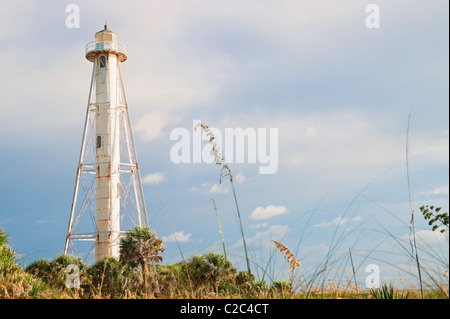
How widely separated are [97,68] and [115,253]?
13593mm

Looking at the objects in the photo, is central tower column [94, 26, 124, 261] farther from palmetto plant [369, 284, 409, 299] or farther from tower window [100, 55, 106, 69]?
palmetto plant [369, 284, 409, 299]

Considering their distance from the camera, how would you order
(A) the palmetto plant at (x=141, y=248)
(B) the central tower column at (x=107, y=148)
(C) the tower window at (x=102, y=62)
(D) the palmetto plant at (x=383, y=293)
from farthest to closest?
(C) the tower window at (x=102, y=62) → (B) the central tower column at (x=107, y=148) → (A) the palmetto plant at (x=141, y=248) → (D) the palmetto plant at (x=383, y=293)

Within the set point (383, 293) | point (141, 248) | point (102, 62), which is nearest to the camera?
point (383, 293)

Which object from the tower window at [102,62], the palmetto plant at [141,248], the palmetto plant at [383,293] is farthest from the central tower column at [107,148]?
the palmetto plant at [383,293]

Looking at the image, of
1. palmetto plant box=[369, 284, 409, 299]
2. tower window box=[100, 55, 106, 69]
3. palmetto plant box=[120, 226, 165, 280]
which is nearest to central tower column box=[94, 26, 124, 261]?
tower window box=[100, 55, 106, 69]

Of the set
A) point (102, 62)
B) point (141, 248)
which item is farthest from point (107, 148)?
point (141, 248)

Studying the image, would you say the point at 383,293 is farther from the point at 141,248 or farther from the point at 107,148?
the point at 107,148

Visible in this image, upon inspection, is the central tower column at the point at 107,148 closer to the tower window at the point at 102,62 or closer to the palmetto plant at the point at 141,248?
the tower window at the point at 102,62

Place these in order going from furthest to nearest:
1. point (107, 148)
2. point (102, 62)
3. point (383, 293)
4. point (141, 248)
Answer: point (102, 62), point (107, 148), point (141, 248), point (383, 293)

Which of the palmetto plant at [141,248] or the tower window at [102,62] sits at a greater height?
the tower window at [102,62]

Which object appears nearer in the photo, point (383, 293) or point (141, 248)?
point (383, 293)
